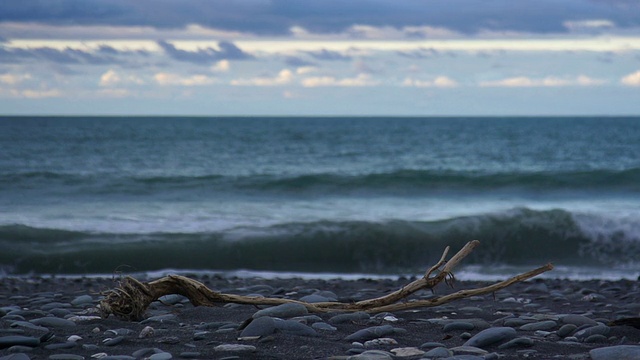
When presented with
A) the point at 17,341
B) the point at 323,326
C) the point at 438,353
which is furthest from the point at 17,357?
the point at 438,353

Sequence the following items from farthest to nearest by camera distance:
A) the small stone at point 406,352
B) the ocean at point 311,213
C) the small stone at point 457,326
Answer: the ocean at point 311,213, the small stone at point 457,326, the small stone at point 406,352

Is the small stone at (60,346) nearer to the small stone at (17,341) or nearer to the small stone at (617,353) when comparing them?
the small stone at (17,341)

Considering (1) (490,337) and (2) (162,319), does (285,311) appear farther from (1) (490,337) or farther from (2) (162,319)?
(1) (490,337)

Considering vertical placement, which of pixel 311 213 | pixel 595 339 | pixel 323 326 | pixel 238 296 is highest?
pixel 311 213

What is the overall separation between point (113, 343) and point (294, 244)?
6.98 metres

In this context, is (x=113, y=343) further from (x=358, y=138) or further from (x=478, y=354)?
(x=358, y=138)

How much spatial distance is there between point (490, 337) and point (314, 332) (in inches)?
37.0

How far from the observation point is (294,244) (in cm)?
1087

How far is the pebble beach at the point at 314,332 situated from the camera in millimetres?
3666

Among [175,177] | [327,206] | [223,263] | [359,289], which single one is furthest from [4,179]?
[359,289]

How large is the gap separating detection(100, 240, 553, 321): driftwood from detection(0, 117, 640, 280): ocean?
4.50m

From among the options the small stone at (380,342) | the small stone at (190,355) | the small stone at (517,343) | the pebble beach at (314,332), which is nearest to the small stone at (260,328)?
the pebble beach at (314,332)

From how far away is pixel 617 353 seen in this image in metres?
3.48

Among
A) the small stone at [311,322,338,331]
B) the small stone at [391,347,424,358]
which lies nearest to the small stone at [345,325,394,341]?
the small stone at [311,322,338,331]
